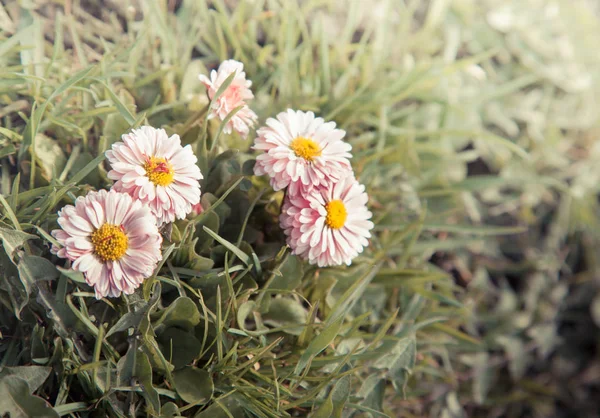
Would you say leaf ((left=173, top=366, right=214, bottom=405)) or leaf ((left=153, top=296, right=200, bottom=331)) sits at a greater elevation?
leaf ((left=153, top=296, right=200, bottom=331))

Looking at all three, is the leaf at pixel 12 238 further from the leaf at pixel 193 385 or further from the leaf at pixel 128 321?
the leaf at pixel 193 385

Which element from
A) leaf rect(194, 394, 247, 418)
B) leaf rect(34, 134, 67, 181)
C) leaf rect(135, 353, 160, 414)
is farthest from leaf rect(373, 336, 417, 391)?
leaf rect(34, 134, 67, 181)

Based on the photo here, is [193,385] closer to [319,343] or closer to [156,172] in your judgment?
[319,343]

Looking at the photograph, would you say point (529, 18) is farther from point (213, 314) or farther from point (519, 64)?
point (213, 314)

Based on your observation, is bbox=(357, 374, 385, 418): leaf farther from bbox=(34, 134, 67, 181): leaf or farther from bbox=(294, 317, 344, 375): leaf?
bbox=(34, 134, 67, 181): leaf

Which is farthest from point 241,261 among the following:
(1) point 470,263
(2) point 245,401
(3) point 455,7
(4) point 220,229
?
(3) point 455,7

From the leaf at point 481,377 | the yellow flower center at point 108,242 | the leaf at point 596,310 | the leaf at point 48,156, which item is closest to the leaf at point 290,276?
the yellow flower center at point 108,242
